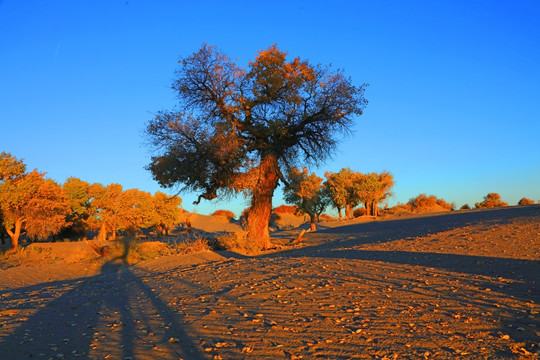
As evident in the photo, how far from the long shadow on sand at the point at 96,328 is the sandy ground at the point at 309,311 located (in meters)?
0.02

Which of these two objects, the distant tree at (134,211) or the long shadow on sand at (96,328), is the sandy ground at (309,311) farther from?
the distant tree at (134,211)

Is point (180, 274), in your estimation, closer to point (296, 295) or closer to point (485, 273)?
point (296, 295)

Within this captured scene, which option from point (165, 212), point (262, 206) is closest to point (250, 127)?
point (262, 206)

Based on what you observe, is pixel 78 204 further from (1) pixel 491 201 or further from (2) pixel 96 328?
(1) pixel 491 201

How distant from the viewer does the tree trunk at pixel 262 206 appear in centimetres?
1895

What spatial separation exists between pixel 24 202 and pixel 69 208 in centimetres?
676

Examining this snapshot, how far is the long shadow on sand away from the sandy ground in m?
0.02

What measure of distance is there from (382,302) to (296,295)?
5.20ft

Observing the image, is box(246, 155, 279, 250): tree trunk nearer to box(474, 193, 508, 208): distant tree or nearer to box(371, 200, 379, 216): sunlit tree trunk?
box(371, 200, 379, 216): sunlit tree trunk

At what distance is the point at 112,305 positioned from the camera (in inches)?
311

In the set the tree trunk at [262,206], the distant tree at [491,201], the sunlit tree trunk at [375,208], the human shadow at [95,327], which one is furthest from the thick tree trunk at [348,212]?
the human shadow at [95,327]

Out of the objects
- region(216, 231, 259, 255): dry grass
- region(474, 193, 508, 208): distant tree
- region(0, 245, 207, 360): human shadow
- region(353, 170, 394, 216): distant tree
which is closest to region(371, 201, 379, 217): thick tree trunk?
region(353, 170, 394, 216): distant tree

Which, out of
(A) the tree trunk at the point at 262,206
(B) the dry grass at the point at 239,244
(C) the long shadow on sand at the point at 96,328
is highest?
(A) the tree trunk at the point at 262,206

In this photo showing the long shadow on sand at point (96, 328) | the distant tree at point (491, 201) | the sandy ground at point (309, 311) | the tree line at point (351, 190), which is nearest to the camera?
the sandy ground at point (309, 311)
